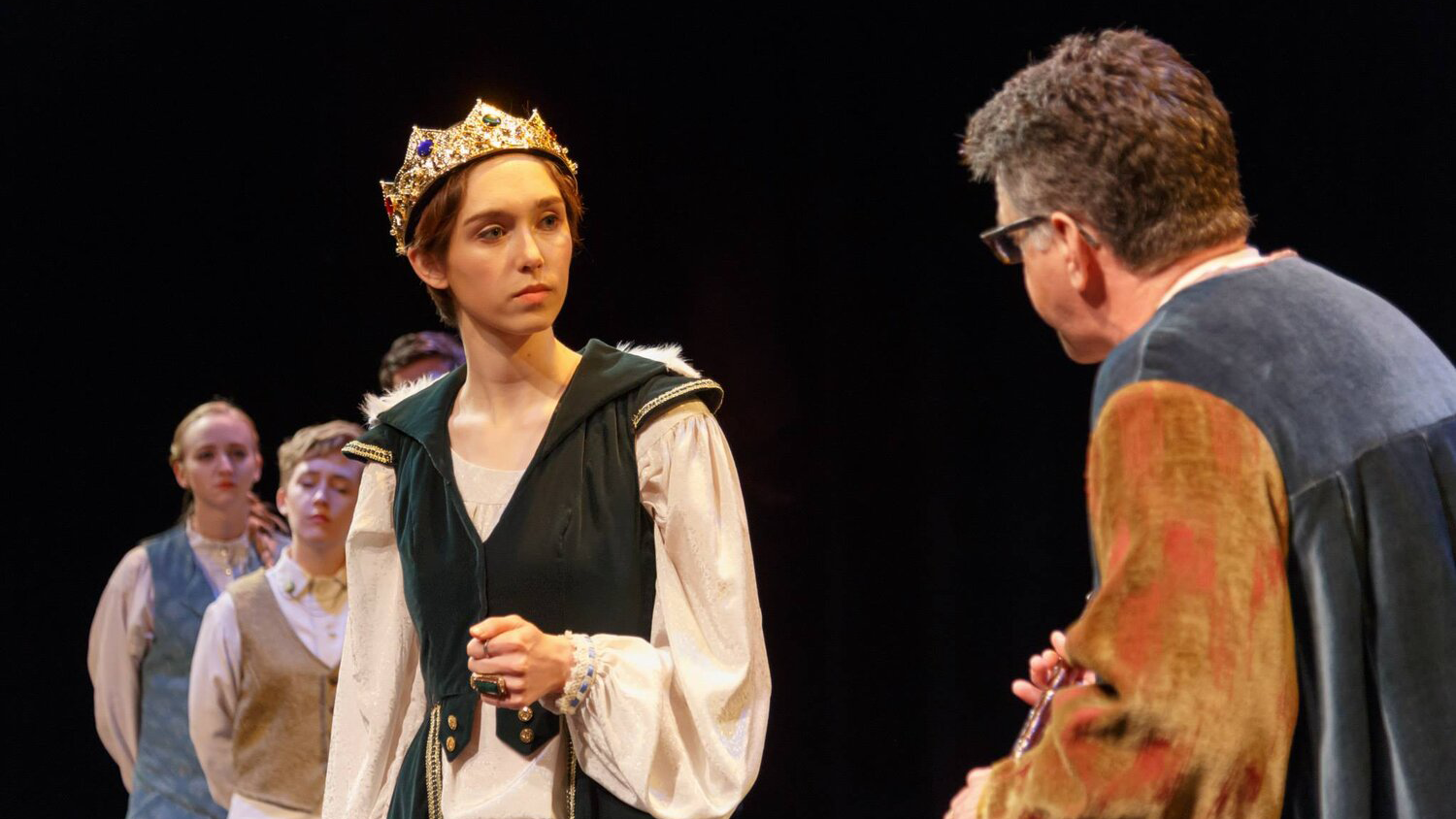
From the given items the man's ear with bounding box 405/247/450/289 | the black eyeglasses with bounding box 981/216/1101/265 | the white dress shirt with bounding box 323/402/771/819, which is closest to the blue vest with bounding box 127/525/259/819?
the white dress shirt with bounding box 323/402/771/819

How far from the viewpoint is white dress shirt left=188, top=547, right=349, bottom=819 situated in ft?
12.4

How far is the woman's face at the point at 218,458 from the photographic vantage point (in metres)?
4.45

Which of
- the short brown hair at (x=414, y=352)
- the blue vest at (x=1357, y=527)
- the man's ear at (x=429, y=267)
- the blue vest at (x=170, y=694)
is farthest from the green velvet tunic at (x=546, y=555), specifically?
the blue vest at (x=170, y=694)

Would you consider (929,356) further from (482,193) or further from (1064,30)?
(482,193)

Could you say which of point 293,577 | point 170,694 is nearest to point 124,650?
point 170,694

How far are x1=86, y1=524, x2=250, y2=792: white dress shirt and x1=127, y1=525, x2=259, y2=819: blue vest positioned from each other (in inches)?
1.0

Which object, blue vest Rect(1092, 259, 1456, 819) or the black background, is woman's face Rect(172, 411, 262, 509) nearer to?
the black background

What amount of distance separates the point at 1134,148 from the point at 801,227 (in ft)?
8.90

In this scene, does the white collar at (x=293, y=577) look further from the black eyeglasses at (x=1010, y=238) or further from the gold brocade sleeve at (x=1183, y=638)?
the gold brocade sleeve at (x=1183, y=638)

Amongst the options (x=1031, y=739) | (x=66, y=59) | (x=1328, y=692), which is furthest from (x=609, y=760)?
(x=66, y=59)

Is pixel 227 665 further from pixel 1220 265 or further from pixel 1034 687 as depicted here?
pixel 1220 265

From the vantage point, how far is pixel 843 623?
4.11 metres

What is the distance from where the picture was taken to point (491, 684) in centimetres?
183

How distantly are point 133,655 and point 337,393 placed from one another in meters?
1.02
